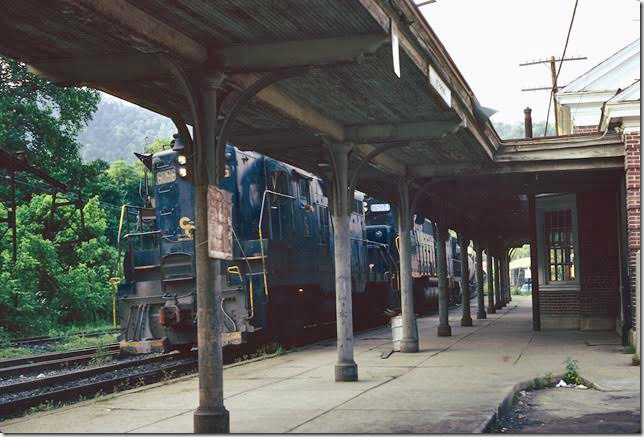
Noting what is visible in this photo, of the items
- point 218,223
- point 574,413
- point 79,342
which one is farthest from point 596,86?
point 218,223

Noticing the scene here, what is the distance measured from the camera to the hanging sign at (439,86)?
10.5 metres

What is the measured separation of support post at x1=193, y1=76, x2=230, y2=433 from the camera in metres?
8.20

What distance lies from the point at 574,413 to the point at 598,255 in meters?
13.5

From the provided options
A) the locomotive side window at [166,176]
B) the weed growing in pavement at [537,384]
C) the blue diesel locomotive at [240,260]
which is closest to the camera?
the weed growing in pavement at [537,384]

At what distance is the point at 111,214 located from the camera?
45625 millimetres

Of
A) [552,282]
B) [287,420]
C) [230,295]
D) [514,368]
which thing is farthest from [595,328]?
[287,420]

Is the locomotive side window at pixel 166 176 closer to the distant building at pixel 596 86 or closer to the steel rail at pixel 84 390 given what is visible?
the steel rail at pixel 84 390

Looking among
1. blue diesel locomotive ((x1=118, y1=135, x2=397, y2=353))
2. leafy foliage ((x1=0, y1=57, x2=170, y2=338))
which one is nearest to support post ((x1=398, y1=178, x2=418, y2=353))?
blue diesel locomotive ((x1=118, y1=135, x2=397, y2=353))

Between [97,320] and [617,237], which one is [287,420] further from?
[97,320]

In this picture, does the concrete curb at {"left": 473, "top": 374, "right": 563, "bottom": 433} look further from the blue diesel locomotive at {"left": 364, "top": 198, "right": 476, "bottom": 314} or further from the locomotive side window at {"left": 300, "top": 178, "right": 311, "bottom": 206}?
the blue diesel locomotive at {"left": 364, "top": 198, "right": 476, "bottom": 314}

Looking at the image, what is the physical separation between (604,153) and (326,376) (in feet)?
24.8

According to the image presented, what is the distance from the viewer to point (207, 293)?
27.2 feet

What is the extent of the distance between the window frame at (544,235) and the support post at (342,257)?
1187 centimetres

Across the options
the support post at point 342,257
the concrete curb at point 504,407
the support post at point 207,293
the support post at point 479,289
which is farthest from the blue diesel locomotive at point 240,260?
the support post at point 479,289
